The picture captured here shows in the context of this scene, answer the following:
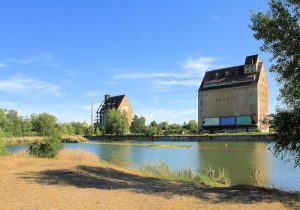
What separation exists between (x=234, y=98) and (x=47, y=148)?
130m

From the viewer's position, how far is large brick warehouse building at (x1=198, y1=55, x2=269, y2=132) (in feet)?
463

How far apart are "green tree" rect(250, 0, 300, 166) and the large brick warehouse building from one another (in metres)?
119

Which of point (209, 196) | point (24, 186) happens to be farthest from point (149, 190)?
point (24, 186)

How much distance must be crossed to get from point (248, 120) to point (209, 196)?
435 feet

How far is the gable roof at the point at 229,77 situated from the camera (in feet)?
471

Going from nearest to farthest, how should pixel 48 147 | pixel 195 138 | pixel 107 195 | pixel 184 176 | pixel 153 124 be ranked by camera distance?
pixel 107 195
pixel 184 176
pixel 48 147
pixel 195 138
pixel 153 124

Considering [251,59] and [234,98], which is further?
[234,98]

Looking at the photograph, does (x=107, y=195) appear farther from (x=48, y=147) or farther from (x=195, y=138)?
(x=195, y=138)

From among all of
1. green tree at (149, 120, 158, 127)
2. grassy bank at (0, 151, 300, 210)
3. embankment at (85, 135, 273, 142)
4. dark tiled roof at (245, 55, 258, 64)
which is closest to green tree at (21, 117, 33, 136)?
embankment at (85, 135, 273, 142)

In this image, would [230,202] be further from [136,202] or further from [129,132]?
[129,132]

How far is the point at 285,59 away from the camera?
15047 millimetres

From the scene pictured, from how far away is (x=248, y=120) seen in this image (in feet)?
461

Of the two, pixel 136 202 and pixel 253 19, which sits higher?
pixel 253 19

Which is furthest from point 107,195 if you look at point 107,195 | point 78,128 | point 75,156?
point 78,128
